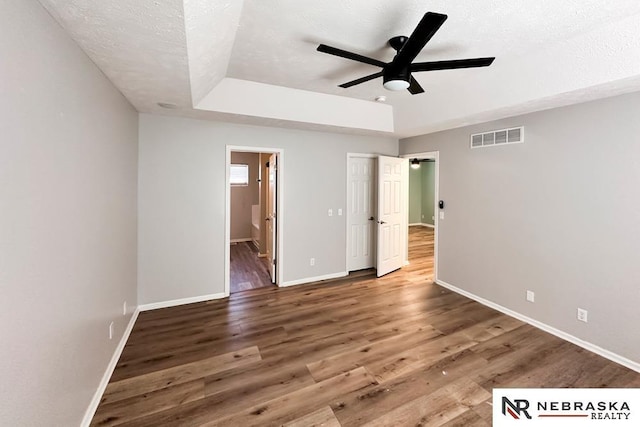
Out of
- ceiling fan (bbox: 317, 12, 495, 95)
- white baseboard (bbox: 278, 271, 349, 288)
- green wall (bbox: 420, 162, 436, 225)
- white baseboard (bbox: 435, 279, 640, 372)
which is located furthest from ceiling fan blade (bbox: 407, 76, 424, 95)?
green wall (bbox: 420, 162, 436, 225)

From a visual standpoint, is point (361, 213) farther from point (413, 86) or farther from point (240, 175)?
point (240, 175)

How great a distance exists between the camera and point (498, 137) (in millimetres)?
3479

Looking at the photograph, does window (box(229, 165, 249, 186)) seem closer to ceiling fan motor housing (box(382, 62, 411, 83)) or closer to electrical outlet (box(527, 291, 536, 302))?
ceiling fan motor housing (box(382, 62, 411, 83))

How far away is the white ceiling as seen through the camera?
153 cm

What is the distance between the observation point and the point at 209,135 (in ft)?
12.2

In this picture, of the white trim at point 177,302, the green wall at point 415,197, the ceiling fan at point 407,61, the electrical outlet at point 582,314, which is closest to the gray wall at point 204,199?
the white trim at point 177,302

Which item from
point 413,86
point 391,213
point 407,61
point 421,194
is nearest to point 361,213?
point 391,213

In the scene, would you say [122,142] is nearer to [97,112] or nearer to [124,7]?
[97,112]

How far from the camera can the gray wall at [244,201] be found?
7.63 metres

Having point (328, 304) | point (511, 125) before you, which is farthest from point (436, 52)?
point (328, 304)

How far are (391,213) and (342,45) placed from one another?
3113 millimetres

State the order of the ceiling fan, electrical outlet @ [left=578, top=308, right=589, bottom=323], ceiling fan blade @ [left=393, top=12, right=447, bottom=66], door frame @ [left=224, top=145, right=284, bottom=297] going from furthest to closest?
door frame @ [left=224, top=145, right=284, bottom=297]
electrical outlet @ [left=578, top=308, right=589, bottom=323]
the ceiling fan
ceiling fan blade @ [left=393, top=12, right=447, bottom=66]

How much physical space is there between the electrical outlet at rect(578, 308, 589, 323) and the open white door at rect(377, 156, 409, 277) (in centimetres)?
252

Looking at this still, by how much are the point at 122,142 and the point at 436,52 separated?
122 inches
